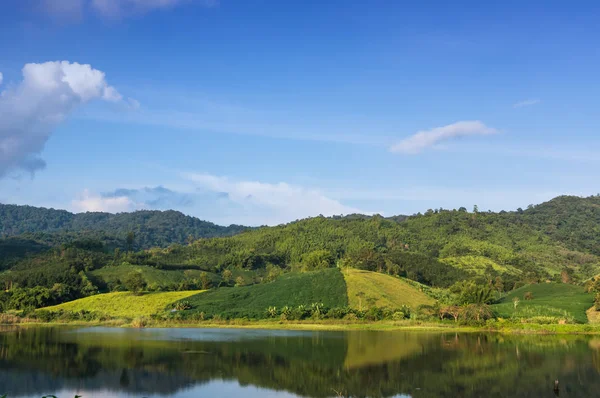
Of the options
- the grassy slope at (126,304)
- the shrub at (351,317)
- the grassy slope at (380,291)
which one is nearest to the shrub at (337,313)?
the shrub at (351,317)

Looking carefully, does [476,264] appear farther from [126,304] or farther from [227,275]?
[126,304]

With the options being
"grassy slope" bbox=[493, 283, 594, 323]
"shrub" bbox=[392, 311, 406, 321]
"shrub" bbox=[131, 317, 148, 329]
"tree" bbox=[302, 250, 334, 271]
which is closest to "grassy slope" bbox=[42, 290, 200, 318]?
"shrub" bbox=[131, 317, 148, 329]

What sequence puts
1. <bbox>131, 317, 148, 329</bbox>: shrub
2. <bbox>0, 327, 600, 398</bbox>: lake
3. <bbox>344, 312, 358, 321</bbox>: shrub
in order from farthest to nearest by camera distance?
<bbox>131, 317, 148, 329</bbox>: shrub < <bbox>344, 312, 358, 321</bbox>: shrub < <bbox>0, 327, 600, 398</bbox>: lake

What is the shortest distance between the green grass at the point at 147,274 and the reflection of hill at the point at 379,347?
78.6m

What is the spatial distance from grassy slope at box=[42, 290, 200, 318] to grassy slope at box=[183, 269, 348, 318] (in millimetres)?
5260

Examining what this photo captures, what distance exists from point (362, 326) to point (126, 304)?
156 feet

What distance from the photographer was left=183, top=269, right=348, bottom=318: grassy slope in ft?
304

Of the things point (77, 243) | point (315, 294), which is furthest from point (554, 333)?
point (77, 243)

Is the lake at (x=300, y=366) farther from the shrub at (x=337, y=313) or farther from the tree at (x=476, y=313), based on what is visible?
the shrub at (x=337, y=313)

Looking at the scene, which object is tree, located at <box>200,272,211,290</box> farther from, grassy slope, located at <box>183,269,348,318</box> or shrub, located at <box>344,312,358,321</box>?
shrub, located at <box>344,312,358,321</box>

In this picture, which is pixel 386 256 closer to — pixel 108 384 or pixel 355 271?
pixel 355 271

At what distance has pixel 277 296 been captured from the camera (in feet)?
319

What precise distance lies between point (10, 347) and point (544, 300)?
261ft

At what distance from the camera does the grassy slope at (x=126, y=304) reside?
98062 millimetres
